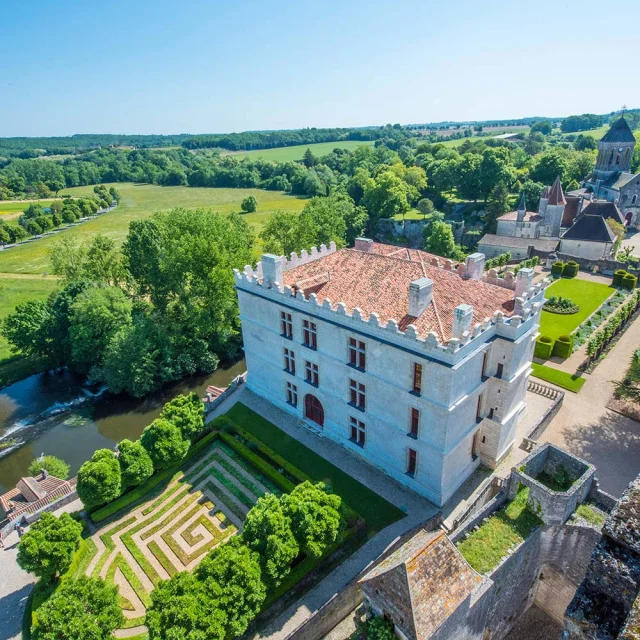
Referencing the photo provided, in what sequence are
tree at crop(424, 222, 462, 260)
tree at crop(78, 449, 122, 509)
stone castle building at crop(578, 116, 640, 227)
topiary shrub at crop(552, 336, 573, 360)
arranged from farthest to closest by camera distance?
stone castle building at crop(578, 116, 640, 227)
tree at crop(424, 222, 462, 260)
topiary shrub at crop(552, 336, 573, 360)
tree at crop(78, 449, 122, 509)

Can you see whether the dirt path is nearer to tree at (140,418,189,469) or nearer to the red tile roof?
the red tile roof

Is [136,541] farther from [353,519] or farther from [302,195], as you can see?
[302,195]

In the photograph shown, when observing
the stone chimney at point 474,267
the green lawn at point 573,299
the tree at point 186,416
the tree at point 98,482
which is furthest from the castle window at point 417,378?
the green lawn at point 573,299

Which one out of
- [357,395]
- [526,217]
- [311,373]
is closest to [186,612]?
[357,395]

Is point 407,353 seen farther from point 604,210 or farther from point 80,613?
point 604,210

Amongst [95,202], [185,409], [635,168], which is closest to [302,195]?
[95,202]

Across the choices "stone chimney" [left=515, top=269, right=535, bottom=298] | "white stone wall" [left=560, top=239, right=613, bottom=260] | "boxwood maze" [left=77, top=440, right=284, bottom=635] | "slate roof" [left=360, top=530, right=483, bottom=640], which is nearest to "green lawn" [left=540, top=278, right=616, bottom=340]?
"white stone wall" [left=560, top=239, right=613, bottom=260]
